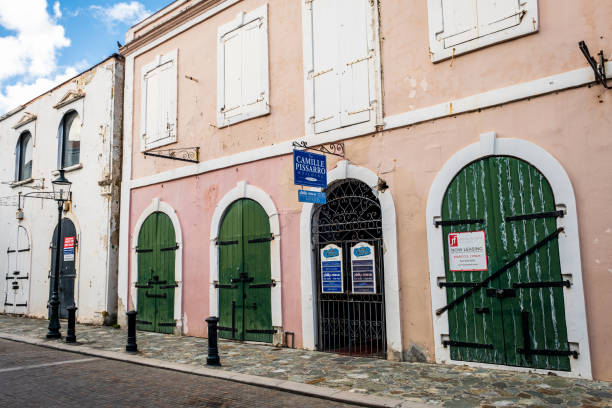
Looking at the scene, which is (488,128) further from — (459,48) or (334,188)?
(334,188)

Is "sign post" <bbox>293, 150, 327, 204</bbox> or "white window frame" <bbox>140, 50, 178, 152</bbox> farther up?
"white window frame" <bbox>140, 50, 178, 152</bbox>

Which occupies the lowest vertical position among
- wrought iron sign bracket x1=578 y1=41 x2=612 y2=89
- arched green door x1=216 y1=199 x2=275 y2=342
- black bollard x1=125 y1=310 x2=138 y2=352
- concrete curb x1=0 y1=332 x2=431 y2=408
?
concrete curb x1=0 y1=332 x2=431 y2=408

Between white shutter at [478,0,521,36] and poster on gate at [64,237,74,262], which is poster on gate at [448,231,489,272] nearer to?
white shutter at [478,0,521,36]

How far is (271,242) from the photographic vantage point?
9.14 metres

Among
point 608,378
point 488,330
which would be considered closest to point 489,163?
point 488,330

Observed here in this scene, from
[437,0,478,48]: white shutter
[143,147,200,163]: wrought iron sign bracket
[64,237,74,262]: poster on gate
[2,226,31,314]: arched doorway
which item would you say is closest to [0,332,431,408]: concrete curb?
[64,237,74,262]: poster on gate

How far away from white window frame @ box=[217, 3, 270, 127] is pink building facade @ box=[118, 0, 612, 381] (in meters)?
0.05

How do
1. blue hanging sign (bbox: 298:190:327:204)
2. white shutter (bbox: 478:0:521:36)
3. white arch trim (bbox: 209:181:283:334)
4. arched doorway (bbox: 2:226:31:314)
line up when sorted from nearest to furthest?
1. white shutter (bbox: 478:0:521:36)
2. blue hanging sign (bbox: 298:190:327:204)
3. white arch trim (bbox: 209:181:283:334)
4. arched doorway (bbox: 2:226:31:314)

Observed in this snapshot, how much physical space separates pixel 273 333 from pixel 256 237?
1.86 meters

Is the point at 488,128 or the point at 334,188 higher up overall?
the point at 488,128

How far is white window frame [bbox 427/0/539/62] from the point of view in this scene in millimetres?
6469

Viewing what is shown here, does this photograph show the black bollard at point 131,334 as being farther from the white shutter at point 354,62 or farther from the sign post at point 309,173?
the white shutter at point 354,62

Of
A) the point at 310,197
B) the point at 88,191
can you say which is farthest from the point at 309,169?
the point at 88,191

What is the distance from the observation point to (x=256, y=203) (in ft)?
31.4
